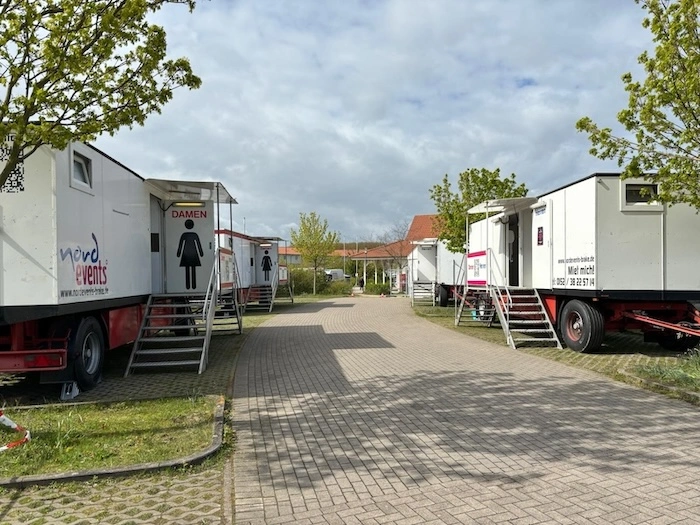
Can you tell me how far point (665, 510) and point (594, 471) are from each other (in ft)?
2.45

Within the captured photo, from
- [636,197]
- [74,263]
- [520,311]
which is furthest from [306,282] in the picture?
[74,263]

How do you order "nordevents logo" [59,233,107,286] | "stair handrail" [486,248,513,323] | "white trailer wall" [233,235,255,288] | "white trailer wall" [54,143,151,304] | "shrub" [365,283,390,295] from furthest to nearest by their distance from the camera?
"shrub" [365,283,390,295] < "white trailer wall" [233,235,255,288] < "stair handrail" [486,248,513,323] < "nordevents logo" [59,233,107,286] < "white trailer wall" [54,143,151,304]

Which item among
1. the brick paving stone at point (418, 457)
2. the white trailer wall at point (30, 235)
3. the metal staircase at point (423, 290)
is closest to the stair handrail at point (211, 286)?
the brick paving stone at point (418, 457)

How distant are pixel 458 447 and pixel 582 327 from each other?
21.1ft

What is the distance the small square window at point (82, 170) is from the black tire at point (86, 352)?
1902 millimetres

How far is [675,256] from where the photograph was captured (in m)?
9.89

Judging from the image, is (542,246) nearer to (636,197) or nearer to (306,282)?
(636,197)

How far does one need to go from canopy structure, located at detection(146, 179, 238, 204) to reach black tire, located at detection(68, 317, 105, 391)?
334 cm

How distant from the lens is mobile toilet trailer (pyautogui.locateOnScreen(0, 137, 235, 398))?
653cm

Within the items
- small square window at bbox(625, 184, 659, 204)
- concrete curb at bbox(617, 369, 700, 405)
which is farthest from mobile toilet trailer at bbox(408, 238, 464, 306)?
concrete curb at bbox(617, 369, 700, 405)

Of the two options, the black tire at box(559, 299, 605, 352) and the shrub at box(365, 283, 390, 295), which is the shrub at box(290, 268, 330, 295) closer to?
the shrub at box(365, 283, 390, 295)

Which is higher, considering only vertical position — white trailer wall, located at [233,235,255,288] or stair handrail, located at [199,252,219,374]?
white trailer wall, located at [233,235,255,288]

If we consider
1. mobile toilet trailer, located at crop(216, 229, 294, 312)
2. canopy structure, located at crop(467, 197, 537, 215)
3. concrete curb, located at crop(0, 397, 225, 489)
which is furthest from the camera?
mobile toilet trailer, located at crop(216, 229, 294, 312)

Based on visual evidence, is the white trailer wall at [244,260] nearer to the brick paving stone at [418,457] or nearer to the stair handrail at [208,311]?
the stair handrail at [208,311]
